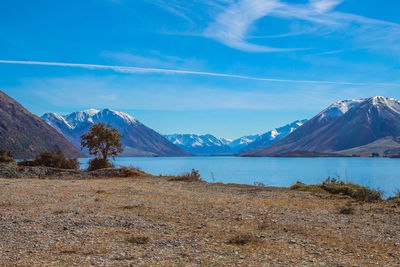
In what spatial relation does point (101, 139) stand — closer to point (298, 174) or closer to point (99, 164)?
point (99, 164)

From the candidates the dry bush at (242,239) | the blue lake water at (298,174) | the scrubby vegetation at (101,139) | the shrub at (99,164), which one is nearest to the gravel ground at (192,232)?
the dry bush at (242,239)

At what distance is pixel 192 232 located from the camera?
10.5 meters

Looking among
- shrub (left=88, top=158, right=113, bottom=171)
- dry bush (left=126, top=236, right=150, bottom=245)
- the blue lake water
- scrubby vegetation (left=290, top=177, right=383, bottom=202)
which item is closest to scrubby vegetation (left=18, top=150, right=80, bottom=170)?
shrub (left=88, top=158, right=113, bottom=171)

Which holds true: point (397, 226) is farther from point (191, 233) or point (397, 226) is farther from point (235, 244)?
point (191, 233)

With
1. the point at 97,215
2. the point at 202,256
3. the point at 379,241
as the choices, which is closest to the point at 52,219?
the point at 97,215

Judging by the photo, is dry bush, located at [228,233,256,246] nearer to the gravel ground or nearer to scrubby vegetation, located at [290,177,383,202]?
the gravel ground

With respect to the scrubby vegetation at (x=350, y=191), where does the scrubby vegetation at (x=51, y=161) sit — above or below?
above

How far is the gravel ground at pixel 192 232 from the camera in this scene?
26.1ft

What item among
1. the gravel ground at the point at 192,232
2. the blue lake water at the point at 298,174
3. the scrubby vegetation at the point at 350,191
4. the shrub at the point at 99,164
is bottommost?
the blue lake water at the point at 298,174

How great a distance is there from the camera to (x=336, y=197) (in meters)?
18.8

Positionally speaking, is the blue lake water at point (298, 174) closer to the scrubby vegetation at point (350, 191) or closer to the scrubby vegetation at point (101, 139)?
the scrubby vegetation at point (350, 191)

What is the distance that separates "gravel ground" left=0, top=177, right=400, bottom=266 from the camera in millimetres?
7941

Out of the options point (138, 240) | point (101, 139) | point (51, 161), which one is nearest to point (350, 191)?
point (138, 240)

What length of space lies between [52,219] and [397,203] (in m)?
15.2
